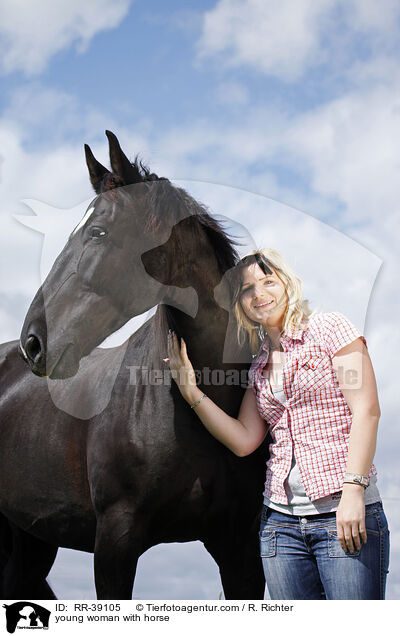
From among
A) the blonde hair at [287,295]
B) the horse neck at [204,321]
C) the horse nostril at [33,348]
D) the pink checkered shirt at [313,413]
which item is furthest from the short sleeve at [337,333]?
the horse nostril at [33,348]

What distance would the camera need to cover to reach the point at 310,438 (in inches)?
98.7

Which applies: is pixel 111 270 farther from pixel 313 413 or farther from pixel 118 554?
pixel 118 554

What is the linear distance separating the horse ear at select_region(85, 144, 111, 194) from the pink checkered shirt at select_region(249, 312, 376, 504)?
1230 mm

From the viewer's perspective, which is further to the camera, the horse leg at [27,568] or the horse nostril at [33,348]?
the horse leg at [27,568]

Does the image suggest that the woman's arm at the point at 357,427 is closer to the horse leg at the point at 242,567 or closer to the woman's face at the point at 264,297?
the woman's face at the point at 264,297

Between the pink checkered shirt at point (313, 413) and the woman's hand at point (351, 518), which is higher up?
the pink checkered shirt at point (313, 413)

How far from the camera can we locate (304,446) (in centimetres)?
252

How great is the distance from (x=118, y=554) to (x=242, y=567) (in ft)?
2.22

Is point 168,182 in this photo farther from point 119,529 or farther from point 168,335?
point 119,529

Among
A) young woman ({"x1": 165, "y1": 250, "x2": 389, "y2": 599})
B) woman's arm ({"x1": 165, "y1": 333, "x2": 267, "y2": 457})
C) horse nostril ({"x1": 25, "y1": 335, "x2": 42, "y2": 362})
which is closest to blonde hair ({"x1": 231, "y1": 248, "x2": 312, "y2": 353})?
young woman ({"x1": 165, "y1": 250, "x2": 389, "y2": 599})

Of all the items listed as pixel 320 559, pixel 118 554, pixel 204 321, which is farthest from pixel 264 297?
pixel 118 554

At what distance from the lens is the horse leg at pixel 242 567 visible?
3.22 m

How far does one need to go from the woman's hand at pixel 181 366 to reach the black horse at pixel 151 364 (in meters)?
0.10

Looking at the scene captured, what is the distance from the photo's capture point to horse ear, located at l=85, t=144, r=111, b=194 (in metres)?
3.10
